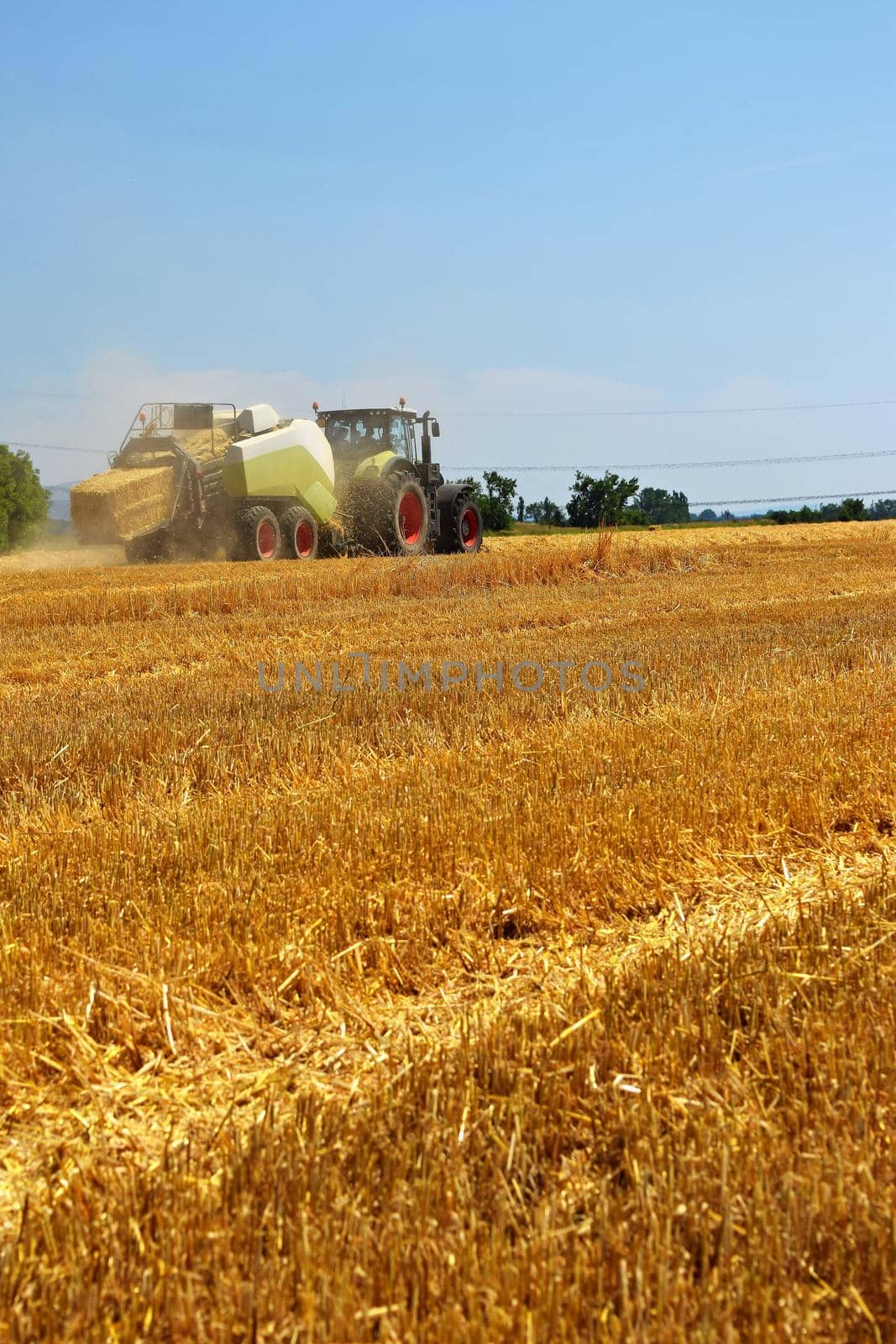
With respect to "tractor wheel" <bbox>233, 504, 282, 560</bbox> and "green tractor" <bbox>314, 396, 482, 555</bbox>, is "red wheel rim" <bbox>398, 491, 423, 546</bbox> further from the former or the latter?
"tractor wheel" <bbox>233, 504, 282, 560</bbox>

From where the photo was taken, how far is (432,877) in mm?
4273

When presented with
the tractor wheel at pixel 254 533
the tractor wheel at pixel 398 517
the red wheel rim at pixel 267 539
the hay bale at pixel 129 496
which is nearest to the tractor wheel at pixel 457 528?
the tractor wheel at pixel 398 517

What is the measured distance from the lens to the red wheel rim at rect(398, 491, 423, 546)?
818 inches

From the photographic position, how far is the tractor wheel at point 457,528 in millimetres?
21922

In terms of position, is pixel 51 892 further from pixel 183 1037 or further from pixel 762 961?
pixel 762 961

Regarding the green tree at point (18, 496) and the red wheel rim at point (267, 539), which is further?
the green tree at point (18, 496)

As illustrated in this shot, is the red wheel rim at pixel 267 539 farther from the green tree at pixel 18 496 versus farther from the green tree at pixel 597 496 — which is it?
the green tree at pixel 597 496

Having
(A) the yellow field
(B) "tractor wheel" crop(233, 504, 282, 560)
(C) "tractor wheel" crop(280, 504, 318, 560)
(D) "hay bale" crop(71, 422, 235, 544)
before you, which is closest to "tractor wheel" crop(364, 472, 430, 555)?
(C) "tractor wheel" crop(280, 504, 318, 560)

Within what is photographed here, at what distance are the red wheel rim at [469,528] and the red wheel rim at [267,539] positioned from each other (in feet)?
16.2

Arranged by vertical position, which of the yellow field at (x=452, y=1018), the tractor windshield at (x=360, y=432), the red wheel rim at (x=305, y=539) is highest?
the tractor windshield at (x=360, y=432)

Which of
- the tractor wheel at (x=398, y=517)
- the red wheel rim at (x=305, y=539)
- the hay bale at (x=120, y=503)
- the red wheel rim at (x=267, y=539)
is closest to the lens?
the hay bale at (x=120, y=503)

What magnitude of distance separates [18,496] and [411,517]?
33.8 m

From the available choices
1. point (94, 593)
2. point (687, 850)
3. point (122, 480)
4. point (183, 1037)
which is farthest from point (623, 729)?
point (122, 480)

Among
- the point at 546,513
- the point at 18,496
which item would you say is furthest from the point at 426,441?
the point at 546,513
